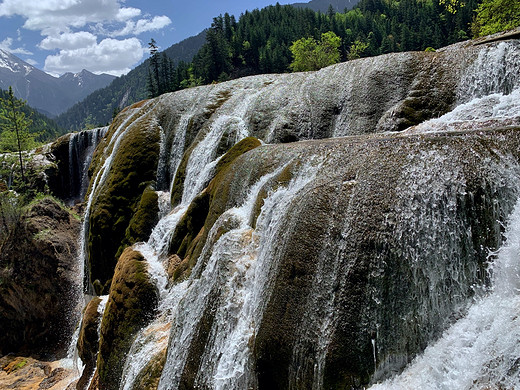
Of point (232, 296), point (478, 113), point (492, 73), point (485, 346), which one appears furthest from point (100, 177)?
point (485, 346)

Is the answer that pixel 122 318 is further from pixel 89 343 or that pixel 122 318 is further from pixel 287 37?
pixel 287 37

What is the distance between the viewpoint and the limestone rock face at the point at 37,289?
16422 millimetres

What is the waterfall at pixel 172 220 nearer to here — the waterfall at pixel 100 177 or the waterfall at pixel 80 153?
the waterfall at pixel 100 177

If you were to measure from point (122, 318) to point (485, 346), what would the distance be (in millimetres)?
7881

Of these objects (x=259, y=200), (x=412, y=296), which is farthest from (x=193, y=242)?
(x=412, y=296)

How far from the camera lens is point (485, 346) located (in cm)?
410

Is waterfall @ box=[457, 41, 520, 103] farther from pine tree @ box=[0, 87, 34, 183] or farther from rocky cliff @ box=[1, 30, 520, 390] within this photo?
pine tree @ box=[0, 87, 34, 183]

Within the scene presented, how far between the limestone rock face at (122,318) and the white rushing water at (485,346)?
241 inches

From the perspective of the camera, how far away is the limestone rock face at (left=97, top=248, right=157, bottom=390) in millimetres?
8516

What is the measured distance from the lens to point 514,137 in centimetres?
542

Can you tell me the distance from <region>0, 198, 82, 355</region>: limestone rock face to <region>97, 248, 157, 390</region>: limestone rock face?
8.70 meters

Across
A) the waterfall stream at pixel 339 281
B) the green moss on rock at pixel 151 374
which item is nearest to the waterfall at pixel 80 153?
the waterfall stream at pixel 339 281

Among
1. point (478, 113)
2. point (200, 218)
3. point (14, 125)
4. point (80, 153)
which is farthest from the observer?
point (80, 153)

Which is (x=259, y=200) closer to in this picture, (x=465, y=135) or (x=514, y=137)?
(x=465, y=135)
